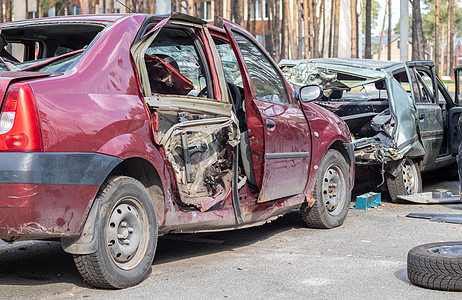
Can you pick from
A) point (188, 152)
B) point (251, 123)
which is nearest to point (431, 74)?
point (251, 123)

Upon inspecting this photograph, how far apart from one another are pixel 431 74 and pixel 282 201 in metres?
5.42

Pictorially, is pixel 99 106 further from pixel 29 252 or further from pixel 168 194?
pixel 29 252

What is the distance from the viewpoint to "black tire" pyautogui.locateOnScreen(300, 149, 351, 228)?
776 cm

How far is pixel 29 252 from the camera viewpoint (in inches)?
263

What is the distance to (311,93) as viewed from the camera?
7309 mm

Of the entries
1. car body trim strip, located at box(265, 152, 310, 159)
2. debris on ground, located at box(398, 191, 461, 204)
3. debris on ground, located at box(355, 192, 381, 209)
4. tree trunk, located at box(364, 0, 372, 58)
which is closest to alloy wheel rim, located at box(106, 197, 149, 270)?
car body trim strip, located at box(265, 152, 310, 159)

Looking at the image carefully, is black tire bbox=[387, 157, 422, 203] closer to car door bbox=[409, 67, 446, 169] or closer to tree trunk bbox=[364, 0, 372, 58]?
car door bbox=[409, 67, 446, 169]

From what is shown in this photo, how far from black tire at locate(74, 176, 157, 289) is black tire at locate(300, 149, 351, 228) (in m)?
2.76

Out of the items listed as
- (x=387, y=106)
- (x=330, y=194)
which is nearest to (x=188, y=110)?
(x=330, y=194)

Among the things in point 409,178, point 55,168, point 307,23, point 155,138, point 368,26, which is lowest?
point 409,178

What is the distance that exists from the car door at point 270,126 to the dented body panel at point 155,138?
0.05ft

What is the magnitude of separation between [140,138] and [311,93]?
2647 mm

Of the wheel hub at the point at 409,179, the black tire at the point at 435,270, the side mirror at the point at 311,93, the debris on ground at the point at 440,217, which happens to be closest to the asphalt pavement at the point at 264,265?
the black tire at the point at 435,270

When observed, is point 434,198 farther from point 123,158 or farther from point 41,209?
point 41,209
